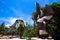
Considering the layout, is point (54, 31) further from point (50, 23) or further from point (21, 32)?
point (21, 32)

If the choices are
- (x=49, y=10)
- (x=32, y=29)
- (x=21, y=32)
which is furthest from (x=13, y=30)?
(x=49, y=10)

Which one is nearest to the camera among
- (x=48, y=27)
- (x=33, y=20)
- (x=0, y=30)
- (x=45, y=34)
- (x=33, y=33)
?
(x=45, y=34)

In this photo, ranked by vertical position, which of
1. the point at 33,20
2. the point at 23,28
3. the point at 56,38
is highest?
the point at 33,20

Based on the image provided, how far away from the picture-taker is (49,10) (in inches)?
646

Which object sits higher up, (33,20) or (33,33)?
(33,20)

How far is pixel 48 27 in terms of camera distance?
57.2 ft

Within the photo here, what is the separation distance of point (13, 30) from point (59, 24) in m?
9.63

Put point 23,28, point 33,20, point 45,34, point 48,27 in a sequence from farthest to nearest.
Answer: point 33,20, point 48,27, point 23,28, point 45,34

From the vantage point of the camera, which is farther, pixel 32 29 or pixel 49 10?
Answer: pixel 32 29

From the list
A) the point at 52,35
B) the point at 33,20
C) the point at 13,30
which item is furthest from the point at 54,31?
the point at 13,30

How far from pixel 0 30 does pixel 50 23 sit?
13087 mm

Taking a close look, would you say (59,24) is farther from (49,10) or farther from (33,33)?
(33,33)

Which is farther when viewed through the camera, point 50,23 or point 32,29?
point 32,29

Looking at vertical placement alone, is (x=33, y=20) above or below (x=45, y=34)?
above
